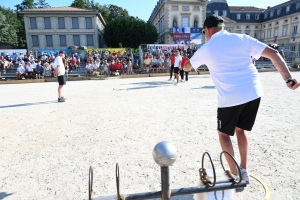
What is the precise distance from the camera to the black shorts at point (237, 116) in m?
2.33

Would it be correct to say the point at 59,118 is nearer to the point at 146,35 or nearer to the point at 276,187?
the point at 276,187

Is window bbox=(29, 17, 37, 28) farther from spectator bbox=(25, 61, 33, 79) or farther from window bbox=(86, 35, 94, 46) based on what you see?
spectator bbox=(25, 61, 33, 79)

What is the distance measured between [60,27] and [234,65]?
47417mm

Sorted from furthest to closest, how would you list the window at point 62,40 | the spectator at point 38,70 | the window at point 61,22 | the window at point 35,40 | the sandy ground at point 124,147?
the window at point 62,40 < the window at point 35,40 < the window at point 61,22 < the spectator at point 38,70 < the sandy ground at point 124,147

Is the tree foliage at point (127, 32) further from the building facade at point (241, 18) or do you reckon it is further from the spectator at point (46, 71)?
the spectator at point (46, 71)

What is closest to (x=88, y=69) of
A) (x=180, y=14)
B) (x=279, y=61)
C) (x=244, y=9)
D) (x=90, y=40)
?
(x=279, y=61)

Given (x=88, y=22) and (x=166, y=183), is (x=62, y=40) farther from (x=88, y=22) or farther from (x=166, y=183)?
(x=166, y=183)

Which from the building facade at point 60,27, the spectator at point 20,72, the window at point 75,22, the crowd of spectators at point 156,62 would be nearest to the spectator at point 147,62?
the crowd of spectators at point 156,62

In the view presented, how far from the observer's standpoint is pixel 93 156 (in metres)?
3.53

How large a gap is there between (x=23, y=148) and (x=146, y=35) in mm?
42404

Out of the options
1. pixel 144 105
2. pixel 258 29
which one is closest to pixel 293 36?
pixel 258 29

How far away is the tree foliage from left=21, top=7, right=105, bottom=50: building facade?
315 centimetres

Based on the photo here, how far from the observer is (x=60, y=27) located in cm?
4353

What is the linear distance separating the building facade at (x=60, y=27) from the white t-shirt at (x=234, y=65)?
4541cm
